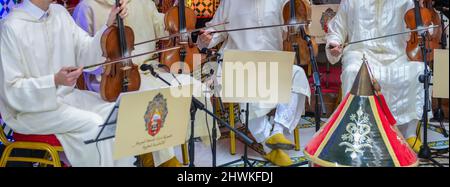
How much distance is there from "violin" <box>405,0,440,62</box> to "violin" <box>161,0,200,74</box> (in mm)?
1516

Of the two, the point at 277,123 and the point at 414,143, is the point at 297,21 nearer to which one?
the point at 277,123

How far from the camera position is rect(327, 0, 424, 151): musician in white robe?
388 cm

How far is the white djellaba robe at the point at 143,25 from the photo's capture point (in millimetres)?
3369

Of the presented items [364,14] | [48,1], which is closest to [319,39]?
[364,14]

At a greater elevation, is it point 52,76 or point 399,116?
point 52,76

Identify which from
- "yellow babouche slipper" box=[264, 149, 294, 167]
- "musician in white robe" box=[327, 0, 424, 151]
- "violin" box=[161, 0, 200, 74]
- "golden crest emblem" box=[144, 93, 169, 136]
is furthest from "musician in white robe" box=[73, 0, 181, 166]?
"musician in white robe" box=[327, 0, 424, 151]

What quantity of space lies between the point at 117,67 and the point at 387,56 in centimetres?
211

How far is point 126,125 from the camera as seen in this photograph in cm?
221

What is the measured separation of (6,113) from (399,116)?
8.98ft

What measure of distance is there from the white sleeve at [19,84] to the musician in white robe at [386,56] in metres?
2.09

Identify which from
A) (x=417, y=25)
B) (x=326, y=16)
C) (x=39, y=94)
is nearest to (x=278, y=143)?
(x=417, y=25)

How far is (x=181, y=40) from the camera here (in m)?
3.65

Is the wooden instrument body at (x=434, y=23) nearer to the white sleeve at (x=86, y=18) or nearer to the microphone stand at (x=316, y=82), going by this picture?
the microphone stand at (x=316, y=82)

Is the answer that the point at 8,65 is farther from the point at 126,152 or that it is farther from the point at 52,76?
the point at 126,152
